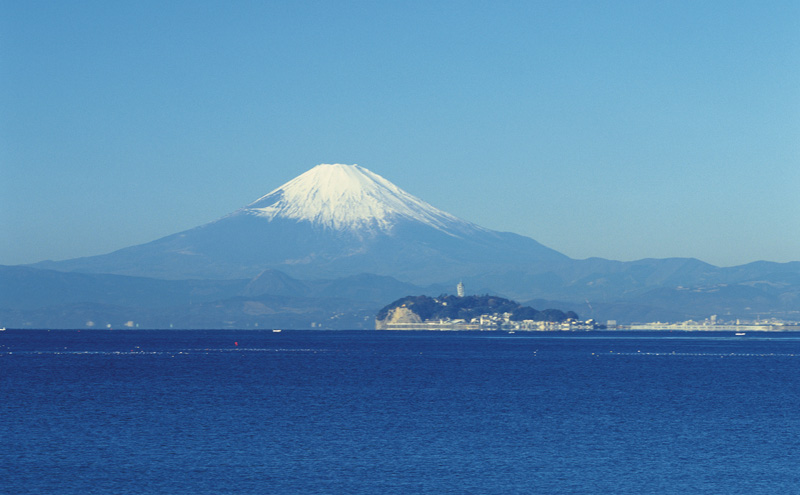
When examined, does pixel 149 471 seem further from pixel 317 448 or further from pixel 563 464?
pixel 563 464

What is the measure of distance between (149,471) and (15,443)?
38.9 ft

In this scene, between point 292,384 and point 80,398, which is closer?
point 80,398

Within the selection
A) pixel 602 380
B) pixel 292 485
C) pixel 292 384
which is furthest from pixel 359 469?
pixel 602 380

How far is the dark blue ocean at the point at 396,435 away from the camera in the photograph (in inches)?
1727

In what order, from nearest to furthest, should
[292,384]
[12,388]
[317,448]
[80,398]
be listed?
[317,448]
[80,398]
[12,388]
[292,384]

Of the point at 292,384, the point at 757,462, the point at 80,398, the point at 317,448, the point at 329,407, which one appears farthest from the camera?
the point at 292,384

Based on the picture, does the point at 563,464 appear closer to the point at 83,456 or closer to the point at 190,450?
the point at 190,450

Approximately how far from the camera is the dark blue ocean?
144 ft

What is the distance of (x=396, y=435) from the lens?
58094mm

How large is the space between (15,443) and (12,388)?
40229 millimetres

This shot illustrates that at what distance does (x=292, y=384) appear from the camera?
3873 inches

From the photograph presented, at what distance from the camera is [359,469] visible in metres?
46.7

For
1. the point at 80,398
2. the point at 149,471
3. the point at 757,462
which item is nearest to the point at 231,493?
the point at 149,471

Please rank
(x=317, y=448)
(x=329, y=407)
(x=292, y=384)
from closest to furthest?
1. (x=317, y=448)
2. (x=329, y=407)
3. (x=292, y=384)
